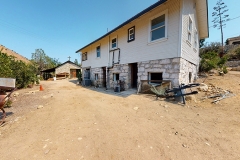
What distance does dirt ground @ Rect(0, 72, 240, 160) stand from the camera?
7.02 feet

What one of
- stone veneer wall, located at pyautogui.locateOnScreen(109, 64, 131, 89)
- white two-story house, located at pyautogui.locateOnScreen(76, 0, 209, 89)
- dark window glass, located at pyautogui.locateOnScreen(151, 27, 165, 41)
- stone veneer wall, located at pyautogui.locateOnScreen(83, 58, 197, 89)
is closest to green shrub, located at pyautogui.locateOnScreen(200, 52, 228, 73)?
white two-story house, located at pyautogui.locateOnScreen(76, 0, 209, 89)

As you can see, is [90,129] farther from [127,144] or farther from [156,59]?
[156,59]

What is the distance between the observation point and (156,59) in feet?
22.1

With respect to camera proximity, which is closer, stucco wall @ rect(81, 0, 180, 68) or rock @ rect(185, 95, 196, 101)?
rock @ rect(185, 95, 196, 101)

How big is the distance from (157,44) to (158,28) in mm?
984

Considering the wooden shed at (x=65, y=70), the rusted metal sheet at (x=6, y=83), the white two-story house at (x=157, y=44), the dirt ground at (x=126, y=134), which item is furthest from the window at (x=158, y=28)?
the wooden shed at (x=65, y=70)

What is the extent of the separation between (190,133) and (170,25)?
218 inches

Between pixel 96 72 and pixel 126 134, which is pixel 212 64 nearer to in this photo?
pixel 96 72

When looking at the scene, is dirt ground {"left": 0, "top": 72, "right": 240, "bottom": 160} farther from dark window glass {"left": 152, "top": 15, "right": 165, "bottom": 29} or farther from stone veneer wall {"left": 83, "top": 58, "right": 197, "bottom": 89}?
dark window glass {"left": 152, "top": 15, "right": 165, "bottom": 29}

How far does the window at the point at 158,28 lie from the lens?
649 centimetres

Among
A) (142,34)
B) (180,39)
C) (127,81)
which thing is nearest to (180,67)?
(180,39)

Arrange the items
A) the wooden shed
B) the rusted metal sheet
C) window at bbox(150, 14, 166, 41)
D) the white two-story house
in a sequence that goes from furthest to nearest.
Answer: the wooden shed, window at bbox(150, 14, 166, 41), the white two-story house, the rusted metal sheet

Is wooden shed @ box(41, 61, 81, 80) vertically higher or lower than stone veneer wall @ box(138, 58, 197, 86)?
higher

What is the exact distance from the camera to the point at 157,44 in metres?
6.67
